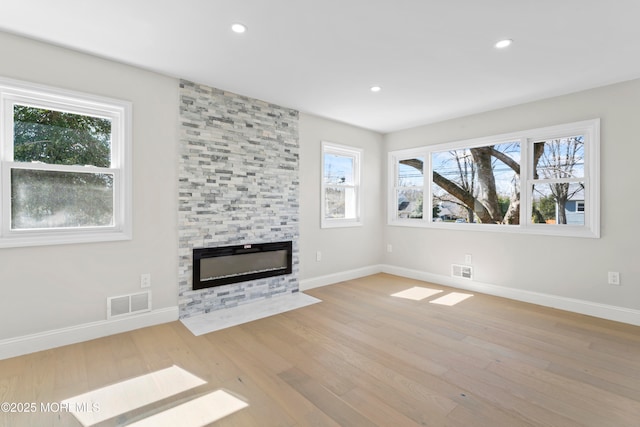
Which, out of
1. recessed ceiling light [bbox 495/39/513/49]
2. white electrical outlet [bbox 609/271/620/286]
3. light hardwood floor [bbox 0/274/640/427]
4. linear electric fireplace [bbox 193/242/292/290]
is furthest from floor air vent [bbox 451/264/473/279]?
recessed ceiling light [bbox 495/39/513/49]

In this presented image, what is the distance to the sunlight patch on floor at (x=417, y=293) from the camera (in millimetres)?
4051

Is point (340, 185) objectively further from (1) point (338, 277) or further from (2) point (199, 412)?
(2) point (199, 412)

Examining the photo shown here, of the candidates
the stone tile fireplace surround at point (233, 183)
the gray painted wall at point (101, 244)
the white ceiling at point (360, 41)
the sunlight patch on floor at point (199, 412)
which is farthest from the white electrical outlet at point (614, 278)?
the gray painted wall at point (101, 244)

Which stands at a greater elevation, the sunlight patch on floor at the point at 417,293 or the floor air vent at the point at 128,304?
the floor air vent at the point at 128,304

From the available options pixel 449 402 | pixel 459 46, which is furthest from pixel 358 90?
pixel 449 402

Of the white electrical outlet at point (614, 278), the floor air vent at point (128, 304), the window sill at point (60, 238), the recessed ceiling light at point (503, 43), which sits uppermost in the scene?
the recessed ceiling light at point (503, 43)

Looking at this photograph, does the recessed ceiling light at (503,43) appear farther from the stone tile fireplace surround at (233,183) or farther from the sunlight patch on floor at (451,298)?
the sunlight patch on floor at (451,298)

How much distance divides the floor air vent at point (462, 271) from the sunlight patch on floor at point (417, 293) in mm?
422

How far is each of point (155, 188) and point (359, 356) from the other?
255 cm

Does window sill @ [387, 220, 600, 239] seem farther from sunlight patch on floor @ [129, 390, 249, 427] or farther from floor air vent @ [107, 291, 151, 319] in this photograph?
floor air vent @ [107, 291, 151, 319]

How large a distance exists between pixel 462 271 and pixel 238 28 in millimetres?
4167

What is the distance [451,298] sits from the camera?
13.1ft

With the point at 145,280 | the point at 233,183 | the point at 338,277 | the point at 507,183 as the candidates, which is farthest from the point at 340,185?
the point at 145,280

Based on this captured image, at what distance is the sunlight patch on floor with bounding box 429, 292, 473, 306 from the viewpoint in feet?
12.6
